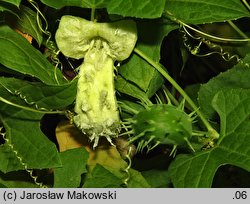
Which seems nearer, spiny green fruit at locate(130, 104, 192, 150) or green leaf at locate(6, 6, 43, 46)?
spiny green fruit at locate(130, 104, 192, 150)

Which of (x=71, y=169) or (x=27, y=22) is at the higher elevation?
(x=27, y=22)

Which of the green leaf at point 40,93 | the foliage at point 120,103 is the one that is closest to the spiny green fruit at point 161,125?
the foliage at point 120,103

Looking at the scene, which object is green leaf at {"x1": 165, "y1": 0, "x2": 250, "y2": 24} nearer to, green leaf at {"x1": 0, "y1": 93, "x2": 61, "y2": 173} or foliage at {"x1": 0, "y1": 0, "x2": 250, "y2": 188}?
foliage at {"x1": 0, "y1": 0, "x2": 250, "y2": 188}

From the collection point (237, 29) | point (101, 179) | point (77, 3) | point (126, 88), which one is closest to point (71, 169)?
point (101, 179)

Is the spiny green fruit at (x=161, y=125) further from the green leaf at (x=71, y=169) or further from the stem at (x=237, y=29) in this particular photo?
the stem at (x=237, y=29)

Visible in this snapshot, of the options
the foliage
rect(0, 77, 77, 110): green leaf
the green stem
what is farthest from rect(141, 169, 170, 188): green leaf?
rect(0, 77, 77, 110): green leaf

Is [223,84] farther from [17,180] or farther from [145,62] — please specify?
[17,180]
